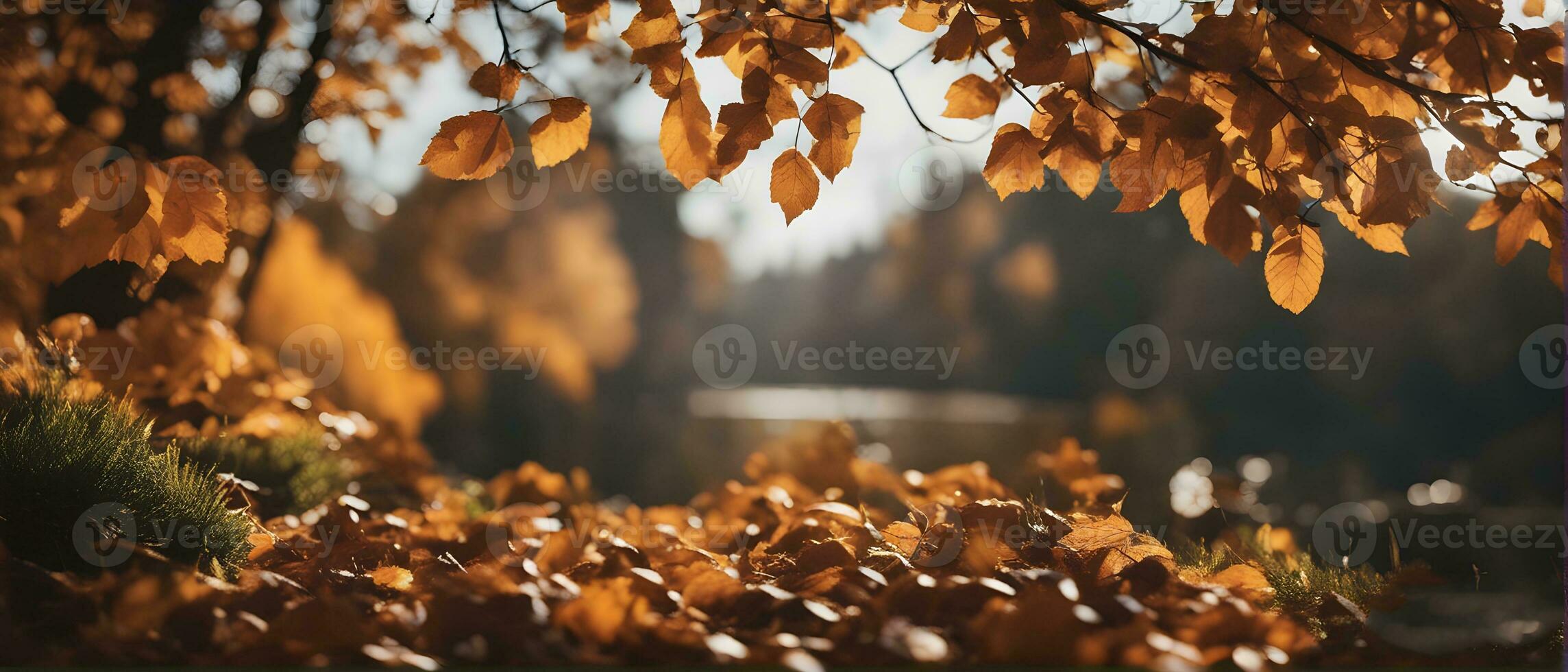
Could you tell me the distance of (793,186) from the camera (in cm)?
154

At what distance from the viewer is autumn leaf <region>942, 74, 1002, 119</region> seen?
186 centimetres

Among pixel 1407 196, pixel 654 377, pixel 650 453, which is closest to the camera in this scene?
pixel 1407 196

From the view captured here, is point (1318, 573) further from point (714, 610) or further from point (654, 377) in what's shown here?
point (654, 377)

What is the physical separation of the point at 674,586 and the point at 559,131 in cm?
89

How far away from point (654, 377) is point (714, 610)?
17.4m

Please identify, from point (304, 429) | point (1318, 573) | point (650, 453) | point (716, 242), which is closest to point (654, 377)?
point (716, 242)

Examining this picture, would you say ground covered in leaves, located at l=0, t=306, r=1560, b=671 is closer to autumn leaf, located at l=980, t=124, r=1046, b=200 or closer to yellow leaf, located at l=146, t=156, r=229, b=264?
yellow leaf, located at l=146, t=156, r=229, b=264

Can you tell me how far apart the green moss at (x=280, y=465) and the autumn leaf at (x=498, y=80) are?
5.17 ft

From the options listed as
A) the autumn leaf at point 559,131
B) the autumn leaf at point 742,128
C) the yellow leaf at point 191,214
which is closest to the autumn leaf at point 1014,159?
the autumn leaf at point 742,128

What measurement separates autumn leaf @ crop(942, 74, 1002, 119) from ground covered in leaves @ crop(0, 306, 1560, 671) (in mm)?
871

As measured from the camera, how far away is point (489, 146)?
61.1 inches

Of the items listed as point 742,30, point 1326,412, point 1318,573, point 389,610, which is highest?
point 1326,412

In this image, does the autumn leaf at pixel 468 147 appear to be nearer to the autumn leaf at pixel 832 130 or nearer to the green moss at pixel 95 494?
the autumn leaf at pixel 832 130

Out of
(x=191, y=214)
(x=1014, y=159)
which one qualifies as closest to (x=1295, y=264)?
(x=1014, y=159)
